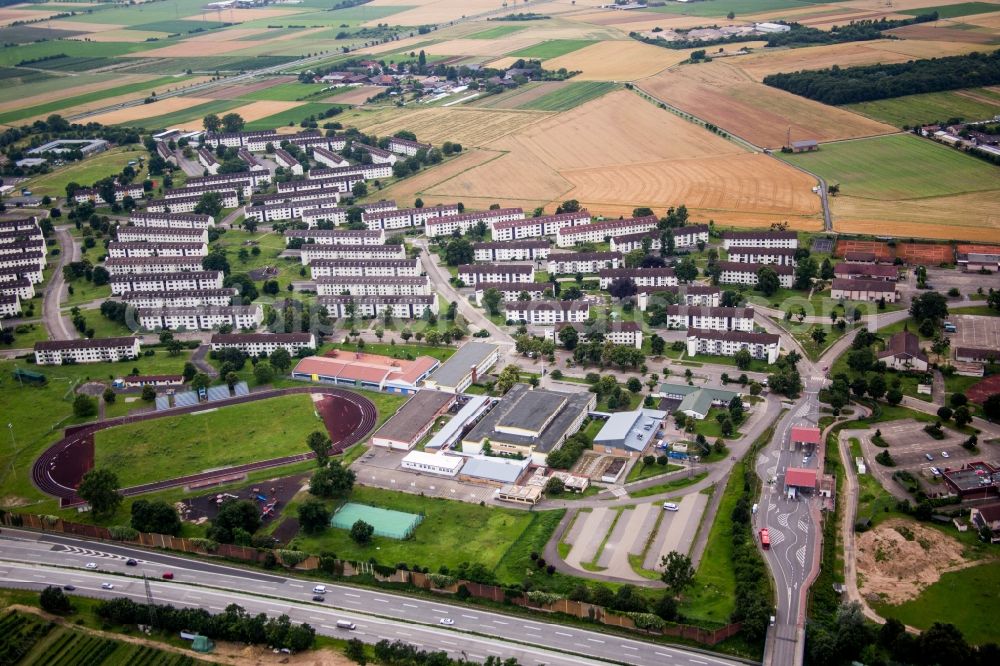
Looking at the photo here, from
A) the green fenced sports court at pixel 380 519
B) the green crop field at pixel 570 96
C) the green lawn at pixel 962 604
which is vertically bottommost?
the green lawn at pixel 962 604

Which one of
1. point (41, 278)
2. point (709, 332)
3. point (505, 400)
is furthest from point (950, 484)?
point (41, 278)

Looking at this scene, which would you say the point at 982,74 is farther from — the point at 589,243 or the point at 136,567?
the point at 136,567

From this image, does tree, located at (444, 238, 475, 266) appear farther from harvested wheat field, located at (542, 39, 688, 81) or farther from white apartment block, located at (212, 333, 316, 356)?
harvested wheat field, located at (542, 39, 688, 81)

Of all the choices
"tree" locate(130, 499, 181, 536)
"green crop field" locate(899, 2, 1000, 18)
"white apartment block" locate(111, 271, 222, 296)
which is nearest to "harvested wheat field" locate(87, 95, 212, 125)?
"white apartment block" locate(111, 271, 222, 296)

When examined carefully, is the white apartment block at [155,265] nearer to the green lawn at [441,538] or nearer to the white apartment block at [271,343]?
the white apartment block at [271,343]

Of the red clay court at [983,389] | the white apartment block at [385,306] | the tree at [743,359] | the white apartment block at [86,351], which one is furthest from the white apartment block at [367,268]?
the red clay court at [983,389]
